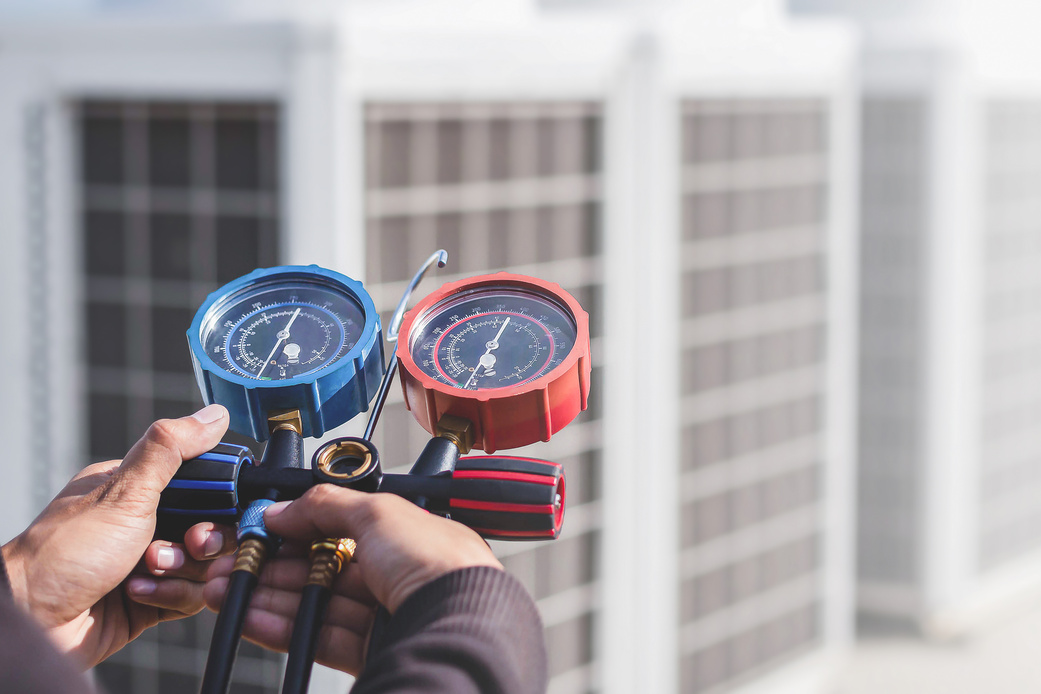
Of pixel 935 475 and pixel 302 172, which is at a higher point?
Result: pixel 302 172

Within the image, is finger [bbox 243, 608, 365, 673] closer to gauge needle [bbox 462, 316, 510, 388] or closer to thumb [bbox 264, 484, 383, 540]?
thumb [bbox 264, 484, 383, 540]

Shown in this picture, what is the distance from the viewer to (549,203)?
5.28 metres

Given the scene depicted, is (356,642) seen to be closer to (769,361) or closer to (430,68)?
(430,68)

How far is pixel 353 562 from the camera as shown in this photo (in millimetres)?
1106

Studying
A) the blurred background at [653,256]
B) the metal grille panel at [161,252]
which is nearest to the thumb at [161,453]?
the blurred background at [653,256]

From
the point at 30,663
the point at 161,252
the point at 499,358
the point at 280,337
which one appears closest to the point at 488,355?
the point at 499,358

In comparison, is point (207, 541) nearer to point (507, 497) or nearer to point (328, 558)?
point (328, 558)

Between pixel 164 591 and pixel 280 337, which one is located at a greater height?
pixel 280 337

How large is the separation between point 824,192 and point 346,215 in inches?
150

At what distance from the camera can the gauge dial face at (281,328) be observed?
1135 millimetres

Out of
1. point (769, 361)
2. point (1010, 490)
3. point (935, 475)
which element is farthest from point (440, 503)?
point (1010, 490)

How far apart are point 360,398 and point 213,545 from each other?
211 mm

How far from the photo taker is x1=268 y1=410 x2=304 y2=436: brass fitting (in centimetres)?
112

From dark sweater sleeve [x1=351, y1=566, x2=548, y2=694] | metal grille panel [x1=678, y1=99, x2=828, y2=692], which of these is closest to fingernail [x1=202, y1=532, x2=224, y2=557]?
dark sweater sleeve [x1=351, y1=566, x2=548, y2=694]
